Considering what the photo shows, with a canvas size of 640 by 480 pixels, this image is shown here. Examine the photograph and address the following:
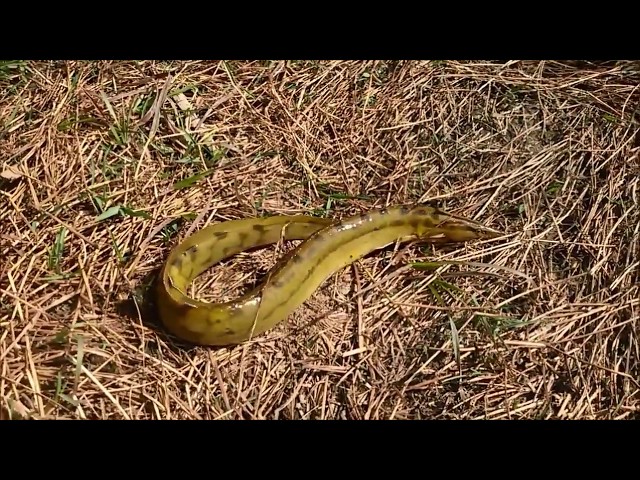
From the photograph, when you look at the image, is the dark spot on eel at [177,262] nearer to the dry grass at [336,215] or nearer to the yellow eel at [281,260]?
the yellow eel at [281,260]

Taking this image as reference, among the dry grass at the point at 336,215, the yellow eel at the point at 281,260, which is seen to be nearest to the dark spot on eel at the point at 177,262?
the yellow eel at the point at 281,260

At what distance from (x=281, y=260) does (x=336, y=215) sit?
1.30 ft

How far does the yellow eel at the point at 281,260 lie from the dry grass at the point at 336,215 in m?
0.06

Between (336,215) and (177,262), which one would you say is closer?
(177,262)

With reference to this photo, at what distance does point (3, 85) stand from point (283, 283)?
5.46 ft

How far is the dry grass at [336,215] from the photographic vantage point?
2.34 meters

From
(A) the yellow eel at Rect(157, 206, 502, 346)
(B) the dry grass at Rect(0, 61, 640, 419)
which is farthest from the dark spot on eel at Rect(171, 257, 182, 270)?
(B) the dry grass at Rect(0, 61, 640, 419)

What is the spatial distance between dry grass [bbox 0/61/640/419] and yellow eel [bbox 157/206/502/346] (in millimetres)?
64

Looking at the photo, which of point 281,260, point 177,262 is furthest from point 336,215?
point 177,262

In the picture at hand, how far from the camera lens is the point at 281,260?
8.50 feet

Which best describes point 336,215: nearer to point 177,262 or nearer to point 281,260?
point 281,260

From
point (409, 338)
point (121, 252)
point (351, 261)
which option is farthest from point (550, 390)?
point (121, 252)

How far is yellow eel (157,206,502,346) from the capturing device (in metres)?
2.36

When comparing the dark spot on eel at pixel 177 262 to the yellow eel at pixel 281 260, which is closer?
the yellow eel at pixel 281 260
